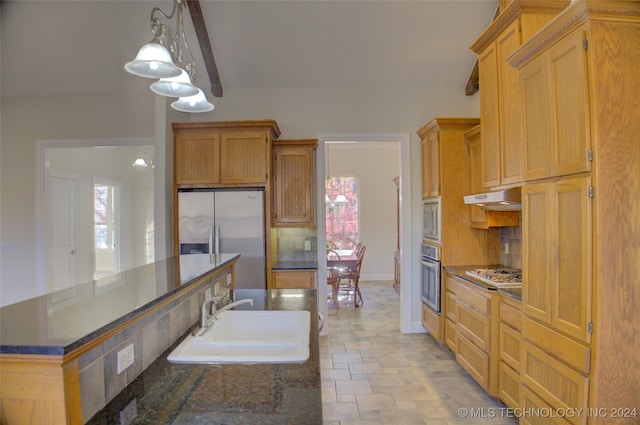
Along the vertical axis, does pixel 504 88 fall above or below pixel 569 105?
above

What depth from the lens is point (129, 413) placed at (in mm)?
940

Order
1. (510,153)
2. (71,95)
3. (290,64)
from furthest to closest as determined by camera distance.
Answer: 1. (71,95)
2. (290,64)
3. (510,153)

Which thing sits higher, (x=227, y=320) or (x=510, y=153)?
(x=510, y=153)

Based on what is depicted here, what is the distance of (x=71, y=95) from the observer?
4156 mm

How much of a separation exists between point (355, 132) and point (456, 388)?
2.90 metres

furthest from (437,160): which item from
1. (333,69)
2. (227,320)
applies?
(227,320)

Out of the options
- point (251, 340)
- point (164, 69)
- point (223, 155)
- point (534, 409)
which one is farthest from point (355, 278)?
point (164, 69)

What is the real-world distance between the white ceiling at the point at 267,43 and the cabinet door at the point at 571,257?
244 centimetres

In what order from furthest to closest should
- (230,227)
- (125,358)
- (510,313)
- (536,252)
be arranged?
(230,227), (510,313), (536,252), (125,358)

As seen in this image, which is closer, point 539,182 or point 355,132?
point 539,182

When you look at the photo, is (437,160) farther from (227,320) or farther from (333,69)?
(227,320)

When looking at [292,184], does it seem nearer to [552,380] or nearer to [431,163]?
[431,163]

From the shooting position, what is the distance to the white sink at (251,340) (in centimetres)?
127

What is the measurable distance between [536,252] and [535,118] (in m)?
0.78
